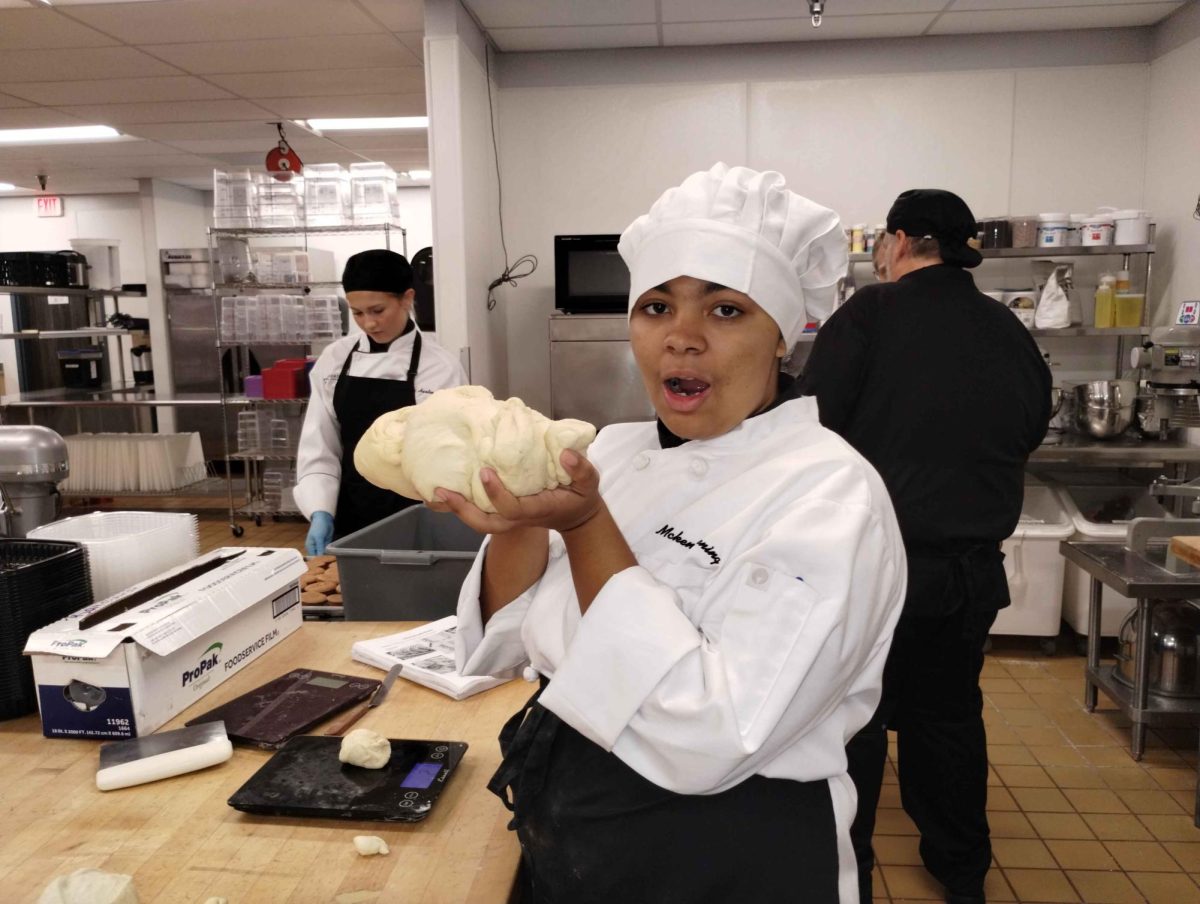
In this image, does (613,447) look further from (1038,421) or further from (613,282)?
(613,282)

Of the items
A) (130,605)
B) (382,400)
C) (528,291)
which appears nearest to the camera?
(130,605)

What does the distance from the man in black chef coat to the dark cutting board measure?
1.26 metres

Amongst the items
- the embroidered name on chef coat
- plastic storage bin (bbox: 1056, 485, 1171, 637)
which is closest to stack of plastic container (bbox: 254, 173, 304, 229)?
plastic storage bin (bbox: 1056, 485, 1171, 637)

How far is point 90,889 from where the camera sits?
917mm

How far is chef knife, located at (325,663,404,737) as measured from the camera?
1331mm

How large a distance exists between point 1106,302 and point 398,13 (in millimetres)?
3416

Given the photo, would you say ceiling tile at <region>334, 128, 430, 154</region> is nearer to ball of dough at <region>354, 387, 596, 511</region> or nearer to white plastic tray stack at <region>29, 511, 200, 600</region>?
white plastic tray stack at <region>29, 511, 200, 600</region>

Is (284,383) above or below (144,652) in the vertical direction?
above

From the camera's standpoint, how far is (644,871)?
0.99 meters

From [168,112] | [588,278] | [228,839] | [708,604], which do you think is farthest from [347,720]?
[168,112]

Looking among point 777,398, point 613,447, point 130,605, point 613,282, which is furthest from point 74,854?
point 613,282

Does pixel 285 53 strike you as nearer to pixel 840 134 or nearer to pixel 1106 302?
pixel 840 134

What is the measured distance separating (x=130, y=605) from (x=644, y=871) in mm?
973

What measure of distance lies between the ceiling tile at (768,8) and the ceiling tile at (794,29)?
0.06 meters
